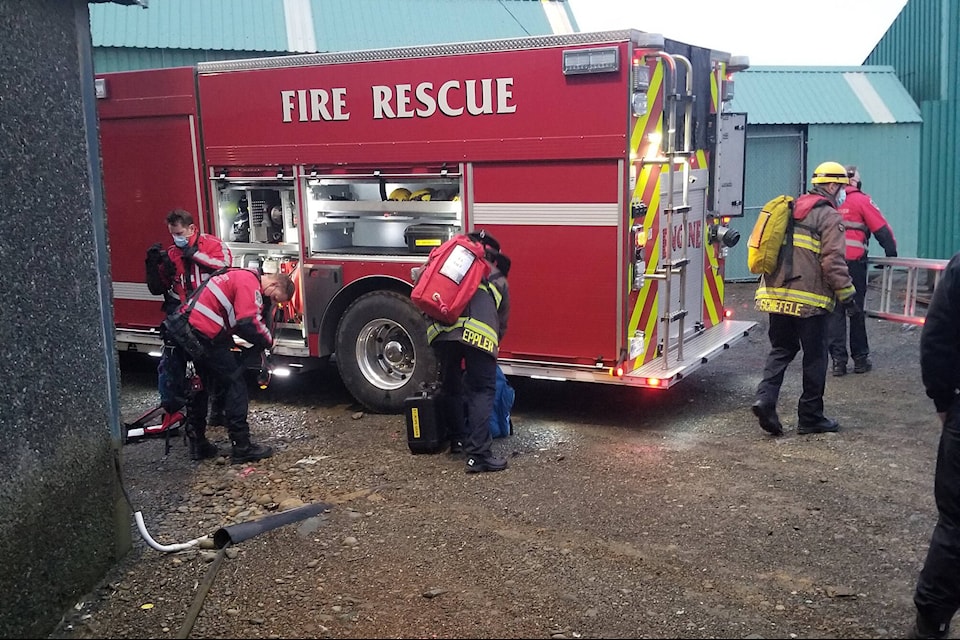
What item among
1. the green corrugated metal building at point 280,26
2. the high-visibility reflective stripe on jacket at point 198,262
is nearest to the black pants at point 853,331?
the high-visibility reflective stripe on jacket at point 198,262

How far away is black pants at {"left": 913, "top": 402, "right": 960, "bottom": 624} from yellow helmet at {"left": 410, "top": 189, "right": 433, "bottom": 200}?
180 inches

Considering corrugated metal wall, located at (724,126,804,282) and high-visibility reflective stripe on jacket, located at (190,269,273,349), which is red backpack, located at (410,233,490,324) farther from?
corrugated metal wall, located at (724,126,804,282)

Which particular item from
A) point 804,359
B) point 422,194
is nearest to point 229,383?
point 422,194

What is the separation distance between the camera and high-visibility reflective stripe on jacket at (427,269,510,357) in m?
6.03

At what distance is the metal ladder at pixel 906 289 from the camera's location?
909 centimetres

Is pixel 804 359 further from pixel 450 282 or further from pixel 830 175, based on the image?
pixel 450 282

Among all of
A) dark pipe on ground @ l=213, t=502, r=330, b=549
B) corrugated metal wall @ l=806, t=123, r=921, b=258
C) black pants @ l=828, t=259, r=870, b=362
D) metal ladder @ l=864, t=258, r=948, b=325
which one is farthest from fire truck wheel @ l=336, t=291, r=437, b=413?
corrugated metal wall @ l=806, t=123, r=921, b=258

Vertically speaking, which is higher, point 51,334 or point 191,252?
point 191,252

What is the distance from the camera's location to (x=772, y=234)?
6508 millimetres

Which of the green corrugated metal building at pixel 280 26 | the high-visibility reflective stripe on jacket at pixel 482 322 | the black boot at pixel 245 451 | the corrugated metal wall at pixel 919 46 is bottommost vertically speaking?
the black boot at pixel 245 451

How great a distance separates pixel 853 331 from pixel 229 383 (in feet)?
18.2

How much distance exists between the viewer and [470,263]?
235 inches

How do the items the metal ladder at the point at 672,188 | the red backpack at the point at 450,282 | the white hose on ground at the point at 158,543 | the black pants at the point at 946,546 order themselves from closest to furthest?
1. the black pants at the point at 946,546
2. the white hose on ground at the point at 158,543
3. the red backpack at the point at 450,282
4. the metal ladder at the point at 672,188

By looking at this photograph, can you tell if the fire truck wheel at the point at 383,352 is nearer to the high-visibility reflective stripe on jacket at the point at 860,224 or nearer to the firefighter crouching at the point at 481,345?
the firefighter crouching at the point at 481,345
